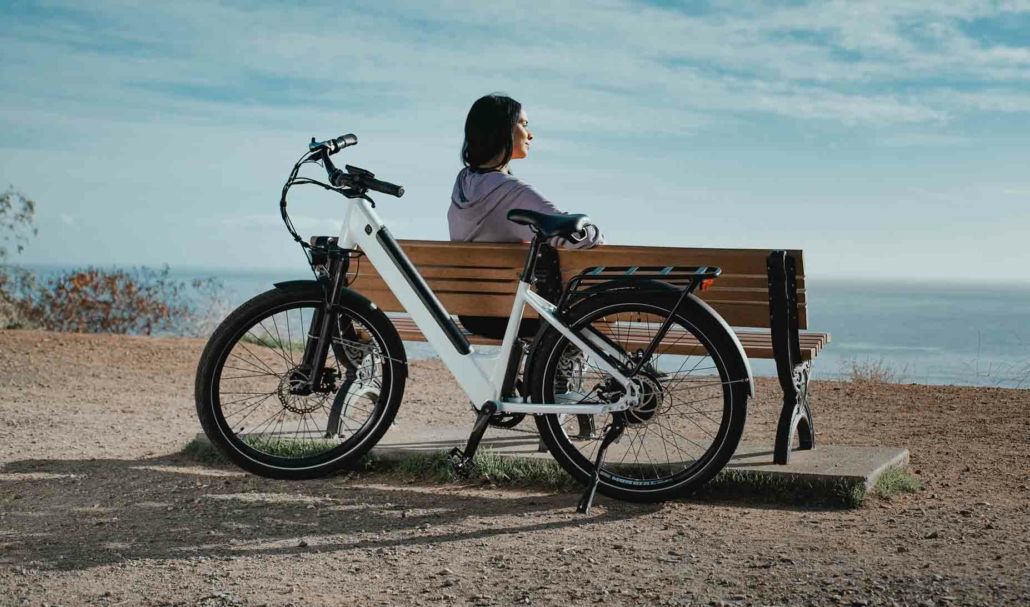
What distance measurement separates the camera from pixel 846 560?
3.59m

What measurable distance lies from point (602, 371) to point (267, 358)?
21.5 feet

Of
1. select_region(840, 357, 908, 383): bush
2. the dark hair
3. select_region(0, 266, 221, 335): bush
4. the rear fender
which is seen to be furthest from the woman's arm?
select_region(0, 266, 221, 335): bush

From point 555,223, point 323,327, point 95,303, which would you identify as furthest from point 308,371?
point 95,303

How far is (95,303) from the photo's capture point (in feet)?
43.6

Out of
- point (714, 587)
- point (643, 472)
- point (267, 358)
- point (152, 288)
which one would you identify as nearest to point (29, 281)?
point (152, 288)

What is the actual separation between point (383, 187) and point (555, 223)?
29.3 inches

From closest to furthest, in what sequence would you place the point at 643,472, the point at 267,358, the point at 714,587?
the point at 714,587 → the point at 643,472 → the point at 267,358

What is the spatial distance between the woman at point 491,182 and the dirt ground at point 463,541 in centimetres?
117

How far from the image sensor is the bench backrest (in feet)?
15.3

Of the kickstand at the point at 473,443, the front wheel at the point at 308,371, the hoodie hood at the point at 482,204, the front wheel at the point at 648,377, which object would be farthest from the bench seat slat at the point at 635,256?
the kickstand at the point at 473,443

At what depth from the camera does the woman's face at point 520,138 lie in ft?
16.6

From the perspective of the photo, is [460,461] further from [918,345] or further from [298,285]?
[918,345]

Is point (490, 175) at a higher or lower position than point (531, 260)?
higher

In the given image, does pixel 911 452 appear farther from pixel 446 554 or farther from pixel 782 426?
pixel 446 554
